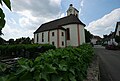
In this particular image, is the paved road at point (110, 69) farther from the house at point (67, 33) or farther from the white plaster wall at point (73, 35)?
the white plaster wall at point (73, 35)

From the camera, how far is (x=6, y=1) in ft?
3.73

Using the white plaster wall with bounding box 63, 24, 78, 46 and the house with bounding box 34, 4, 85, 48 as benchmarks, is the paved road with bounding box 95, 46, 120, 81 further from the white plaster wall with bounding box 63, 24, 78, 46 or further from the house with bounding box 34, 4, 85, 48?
the white plaster wall with bounding box 63, 24, 78, 46

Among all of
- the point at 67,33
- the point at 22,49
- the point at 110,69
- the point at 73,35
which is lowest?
the point at 110,69

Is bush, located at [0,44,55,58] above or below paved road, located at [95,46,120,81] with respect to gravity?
above

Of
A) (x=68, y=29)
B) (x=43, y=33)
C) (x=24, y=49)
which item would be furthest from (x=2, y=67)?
(x=43, y=33)

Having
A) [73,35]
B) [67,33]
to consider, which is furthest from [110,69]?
[67,33]

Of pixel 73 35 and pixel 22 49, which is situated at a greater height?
pixel 73 35

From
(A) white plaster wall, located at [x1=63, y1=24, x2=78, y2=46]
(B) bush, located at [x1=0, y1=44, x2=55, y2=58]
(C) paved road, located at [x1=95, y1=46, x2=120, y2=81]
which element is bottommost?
(C) paved road, located at [x1=95, y1=46, x2=120, y2=81]

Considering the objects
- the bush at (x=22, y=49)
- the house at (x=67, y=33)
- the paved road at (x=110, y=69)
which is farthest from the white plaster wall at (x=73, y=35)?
the paved road at (x=110, y=69)

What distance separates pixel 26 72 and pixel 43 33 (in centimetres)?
4755

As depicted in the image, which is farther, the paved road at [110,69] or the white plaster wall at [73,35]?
the white plaster wall at [73,35]

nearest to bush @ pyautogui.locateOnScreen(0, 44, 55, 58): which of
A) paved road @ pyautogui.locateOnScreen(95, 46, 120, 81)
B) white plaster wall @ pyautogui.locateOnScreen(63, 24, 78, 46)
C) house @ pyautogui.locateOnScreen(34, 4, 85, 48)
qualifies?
paved road @ pyautogui.locateOnScreen(95, 46, 120, 81)

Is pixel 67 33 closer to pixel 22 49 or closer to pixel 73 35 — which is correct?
pixel 73 35

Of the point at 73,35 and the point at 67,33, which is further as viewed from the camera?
the point at 67,33
